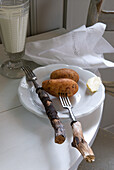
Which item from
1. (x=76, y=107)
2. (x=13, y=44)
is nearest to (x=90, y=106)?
(x=76, y=107)

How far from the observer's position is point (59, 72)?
1.81ft

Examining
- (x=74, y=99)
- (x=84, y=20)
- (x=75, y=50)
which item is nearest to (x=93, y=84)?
(x=74, y=99)

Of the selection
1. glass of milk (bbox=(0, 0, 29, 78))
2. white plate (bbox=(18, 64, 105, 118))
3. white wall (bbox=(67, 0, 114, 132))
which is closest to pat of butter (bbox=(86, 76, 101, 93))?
white plate (bbox=(18, 64, 105, 118))

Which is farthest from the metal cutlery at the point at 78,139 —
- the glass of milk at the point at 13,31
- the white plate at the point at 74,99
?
the glass of milk at the point at 13,31

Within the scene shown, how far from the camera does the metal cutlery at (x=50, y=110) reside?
40 cm

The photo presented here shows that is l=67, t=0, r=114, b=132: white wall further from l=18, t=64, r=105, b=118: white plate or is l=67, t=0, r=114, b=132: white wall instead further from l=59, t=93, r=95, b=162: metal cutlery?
l=59, t=93, r=95, b=162: metal cutlery

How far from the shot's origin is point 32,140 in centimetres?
44

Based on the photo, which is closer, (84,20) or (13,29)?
(13,29)

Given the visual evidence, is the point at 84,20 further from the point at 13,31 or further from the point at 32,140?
the point at 32,140

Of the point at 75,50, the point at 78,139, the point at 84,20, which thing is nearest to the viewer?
the point at 78,139

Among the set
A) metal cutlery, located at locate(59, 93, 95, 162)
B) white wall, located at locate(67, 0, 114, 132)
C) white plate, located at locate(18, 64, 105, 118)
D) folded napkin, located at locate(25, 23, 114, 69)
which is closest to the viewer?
metal cutlery, located at locate(59, 93, 95, 162)

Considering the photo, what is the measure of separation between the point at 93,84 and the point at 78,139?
18 cm

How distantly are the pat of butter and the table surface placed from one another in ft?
0.13

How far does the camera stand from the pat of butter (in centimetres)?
53
